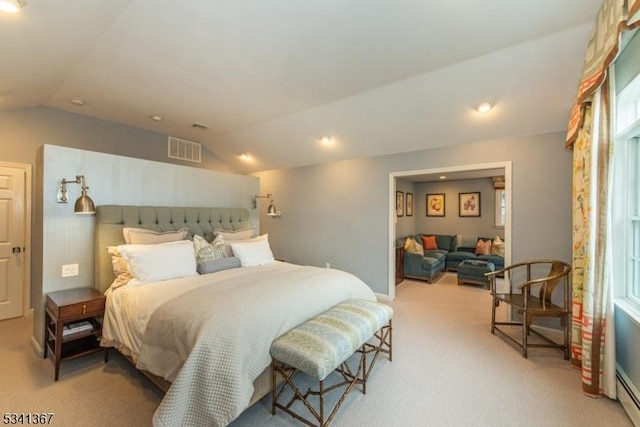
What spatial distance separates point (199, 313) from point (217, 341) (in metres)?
0.25

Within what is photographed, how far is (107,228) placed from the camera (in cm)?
282

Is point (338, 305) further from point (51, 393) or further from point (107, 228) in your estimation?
point (107, 228)

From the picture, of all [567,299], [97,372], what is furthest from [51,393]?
[567,299]

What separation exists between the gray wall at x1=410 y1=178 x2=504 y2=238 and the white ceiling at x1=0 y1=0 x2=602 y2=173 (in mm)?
3881

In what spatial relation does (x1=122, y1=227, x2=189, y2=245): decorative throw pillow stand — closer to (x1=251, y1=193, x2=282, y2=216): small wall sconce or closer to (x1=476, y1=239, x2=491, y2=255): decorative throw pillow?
(x1=251, y1=193, x2=282, y2=216): small wall sconce

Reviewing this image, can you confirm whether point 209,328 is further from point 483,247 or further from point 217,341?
point 483,247

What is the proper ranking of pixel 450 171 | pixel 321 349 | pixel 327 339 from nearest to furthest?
pixel 321 349 → pixel 327 339 → pixel 450 171

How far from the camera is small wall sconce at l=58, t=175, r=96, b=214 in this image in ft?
8.12

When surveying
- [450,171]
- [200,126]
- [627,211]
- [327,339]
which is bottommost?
[327,339]

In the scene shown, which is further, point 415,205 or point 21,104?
point 415,205

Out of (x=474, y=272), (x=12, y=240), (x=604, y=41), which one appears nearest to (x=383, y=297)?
(x=474, y=272)

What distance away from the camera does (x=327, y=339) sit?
5.99ft

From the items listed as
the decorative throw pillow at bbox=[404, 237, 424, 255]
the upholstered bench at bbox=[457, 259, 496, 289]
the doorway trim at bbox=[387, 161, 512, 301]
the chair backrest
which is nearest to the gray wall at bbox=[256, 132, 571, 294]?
the doorway trim at bbox=[387, 161, 512, 301]

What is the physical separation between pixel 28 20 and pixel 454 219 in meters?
7.77
